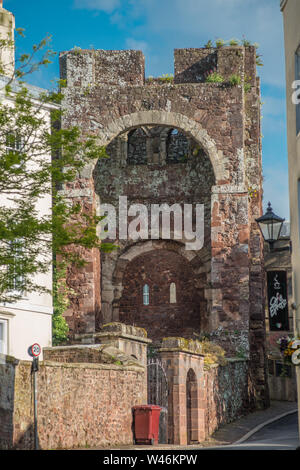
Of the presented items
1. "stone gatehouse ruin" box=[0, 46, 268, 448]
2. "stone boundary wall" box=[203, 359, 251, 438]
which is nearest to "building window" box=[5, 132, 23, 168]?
"stone gatehouse ruin" box=[0, 46, 268, 448]

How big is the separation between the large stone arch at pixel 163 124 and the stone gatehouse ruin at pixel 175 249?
31 millimetres

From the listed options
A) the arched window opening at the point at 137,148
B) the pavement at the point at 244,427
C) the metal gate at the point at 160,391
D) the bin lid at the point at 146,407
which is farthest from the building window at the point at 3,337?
the arched window opening at the point at 137,148

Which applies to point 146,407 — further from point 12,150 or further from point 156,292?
point 156,292

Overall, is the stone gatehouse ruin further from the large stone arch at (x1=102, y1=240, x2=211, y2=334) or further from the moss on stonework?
the moss on stonework

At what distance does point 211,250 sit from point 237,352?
3.17m

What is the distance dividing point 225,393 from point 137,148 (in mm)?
10686

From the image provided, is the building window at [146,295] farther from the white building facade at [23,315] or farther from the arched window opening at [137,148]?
the white building facade at [23,315]

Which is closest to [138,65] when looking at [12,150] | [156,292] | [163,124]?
[163,124]

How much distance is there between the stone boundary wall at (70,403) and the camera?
59.3 feet

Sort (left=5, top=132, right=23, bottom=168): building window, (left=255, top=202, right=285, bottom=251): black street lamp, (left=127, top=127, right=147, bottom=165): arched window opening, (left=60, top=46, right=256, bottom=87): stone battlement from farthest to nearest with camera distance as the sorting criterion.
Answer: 1. (left=127, top=127, right=147, bottom=165): arched window opening
2. (left=60, top=46, right=256, bottom=87): stone battlement
3. (left=255, top=202, right=285, bottom=251): black street lamp
4. (left=5, top=132, right=23, bottom=168): building window

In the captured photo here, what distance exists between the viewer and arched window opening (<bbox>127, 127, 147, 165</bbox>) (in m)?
34.3

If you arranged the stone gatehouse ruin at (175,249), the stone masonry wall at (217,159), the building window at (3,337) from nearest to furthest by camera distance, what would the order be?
the stone gatehouse ruin at (175,249)
the building window at (3,337)
the stone masonry wall at (217,159)

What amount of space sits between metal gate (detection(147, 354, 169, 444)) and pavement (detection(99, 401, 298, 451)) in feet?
3.16

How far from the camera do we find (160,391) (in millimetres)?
23766
